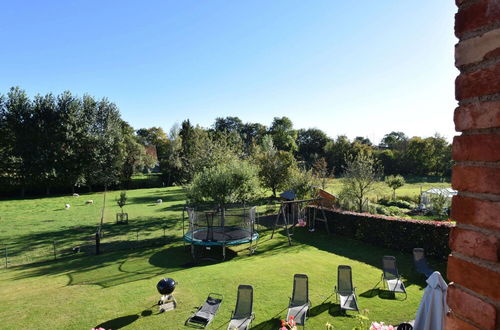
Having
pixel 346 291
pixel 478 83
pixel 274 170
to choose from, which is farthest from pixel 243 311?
pixel 274 170

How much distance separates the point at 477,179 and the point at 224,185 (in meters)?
19.9

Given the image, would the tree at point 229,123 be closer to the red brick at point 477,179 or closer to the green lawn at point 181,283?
the green lawn at point 181,283

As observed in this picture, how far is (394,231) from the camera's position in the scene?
16.0 metres

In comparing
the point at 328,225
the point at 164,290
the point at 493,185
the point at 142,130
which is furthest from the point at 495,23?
the point at 142,130

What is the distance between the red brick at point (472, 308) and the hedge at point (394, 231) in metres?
13.3

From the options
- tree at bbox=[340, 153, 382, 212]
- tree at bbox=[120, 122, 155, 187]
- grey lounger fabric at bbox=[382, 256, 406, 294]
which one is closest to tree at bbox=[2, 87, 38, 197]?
tree at bbox=[120, 122, 155, 187]

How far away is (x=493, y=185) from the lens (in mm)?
1084

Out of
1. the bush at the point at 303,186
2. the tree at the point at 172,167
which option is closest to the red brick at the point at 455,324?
the bush at the point at 303,186

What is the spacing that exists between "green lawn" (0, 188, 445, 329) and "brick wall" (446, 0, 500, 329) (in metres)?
8.56

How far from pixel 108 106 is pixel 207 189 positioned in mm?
34942

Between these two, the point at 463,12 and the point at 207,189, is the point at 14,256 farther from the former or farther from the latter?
the point at 463,12

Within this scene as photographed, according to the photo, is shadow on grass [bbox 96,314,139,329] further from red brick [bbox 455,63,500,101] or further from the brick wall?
red brick [bbox 455,63,500,101]

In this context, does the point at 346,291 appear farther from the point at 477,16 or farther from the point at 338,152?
the point at 338,152

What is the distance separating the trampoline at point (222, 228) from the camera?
16.3 m
